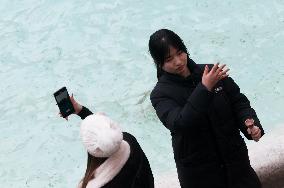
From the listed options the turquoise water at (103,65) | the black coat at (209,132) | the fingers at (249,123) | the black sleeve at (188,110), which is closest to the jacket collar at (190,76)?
the black coat at (209,132)

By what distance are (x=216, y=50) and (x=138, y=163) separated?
15.8ft

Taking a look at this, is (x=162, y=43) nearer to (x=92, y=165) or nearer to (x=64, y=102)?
(x=92, y=165)

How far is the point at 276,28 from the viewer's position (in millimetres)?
6922

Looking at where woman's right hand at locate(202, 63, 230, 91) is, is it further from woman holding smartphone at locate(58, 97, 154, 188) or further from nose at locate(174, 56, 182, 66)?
woman holding smartphone at locate(58, 97, 154, 188)

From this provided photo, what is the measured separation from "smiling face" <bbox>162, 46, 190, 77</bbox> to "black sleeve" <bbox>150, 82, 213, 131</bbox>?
159 mm

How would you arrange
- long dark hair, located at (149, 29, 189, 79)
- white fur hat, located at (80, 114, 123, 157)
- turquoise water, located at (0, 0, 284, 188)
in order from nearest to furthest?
white fur hat, located at (80, 114, 123, 157) → long dark hair, located at (149, 29, 189, 79) → turquoise water, located at (0, 0, 284, 188)

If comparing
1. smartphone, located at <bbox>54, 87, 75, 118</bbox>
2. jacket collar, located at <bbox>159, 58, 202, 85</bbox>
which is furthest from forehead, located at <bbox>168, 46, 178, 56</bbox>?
smartphone, located at <bbox>54, 87, 75, 118</bbox>

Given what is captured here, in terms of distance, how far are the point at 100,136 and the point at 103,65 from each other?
5.17m

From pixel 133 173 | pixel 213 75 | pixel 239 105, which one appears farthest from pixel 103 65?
pixel 213 75

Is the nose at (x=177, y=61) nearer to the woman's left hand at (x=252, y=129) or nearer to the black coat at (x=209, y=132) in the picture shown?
the black coat at (x=209, y=132)

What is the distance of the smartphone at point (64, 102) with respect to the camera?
8.78ft

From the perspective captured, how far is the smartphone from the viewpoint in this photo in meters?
2.68

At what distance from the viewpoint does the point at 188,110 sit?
84.4 inches

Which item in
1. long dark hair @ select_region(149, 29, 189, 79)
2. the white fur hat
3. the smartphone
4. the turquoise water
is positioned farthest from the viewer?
the turquoise water
